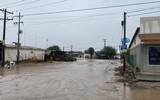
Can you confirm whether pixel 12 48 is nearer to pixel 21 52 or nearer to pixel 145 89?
pixel 21 52

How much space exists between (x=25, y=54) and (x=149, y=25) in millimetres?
46342

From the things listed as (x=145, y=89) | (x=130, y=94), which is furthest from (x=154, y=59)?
(x=130, y=94)

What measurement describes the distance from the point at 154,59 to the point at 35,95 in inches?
466

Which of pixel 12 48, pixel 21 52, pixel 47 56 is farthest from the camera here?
pixel 47 56

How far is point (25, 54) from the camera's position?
67.9 m

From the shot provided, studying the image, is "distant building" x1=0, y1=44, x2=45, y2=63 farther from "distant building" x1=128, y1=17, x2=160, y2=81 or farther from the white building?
"distant building" x1=128, y1=17, x2=160, y2=81

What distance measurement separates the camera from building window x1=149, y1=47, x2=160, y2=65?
24312 millimetres

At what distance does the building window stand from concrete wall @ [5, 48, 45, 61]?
37982 mm

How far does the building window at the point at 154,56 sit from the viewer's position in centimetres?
2431

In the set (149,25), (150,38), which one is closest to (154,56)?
(150,38)

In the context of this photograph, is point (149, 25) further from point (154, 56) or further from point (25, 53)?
point (25, 53)

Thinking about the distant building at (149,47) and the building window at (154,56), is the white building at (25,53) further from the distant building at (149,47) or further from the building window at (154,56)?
the building window at (154,56)

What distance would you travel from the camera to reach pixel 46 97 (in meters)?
14.9

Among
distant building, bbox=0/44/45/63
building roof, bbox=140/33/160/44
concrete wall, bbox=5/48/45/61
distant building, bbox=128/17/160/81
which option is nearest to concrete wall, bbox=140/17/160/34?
distant building, bbox=128/17/160/81
